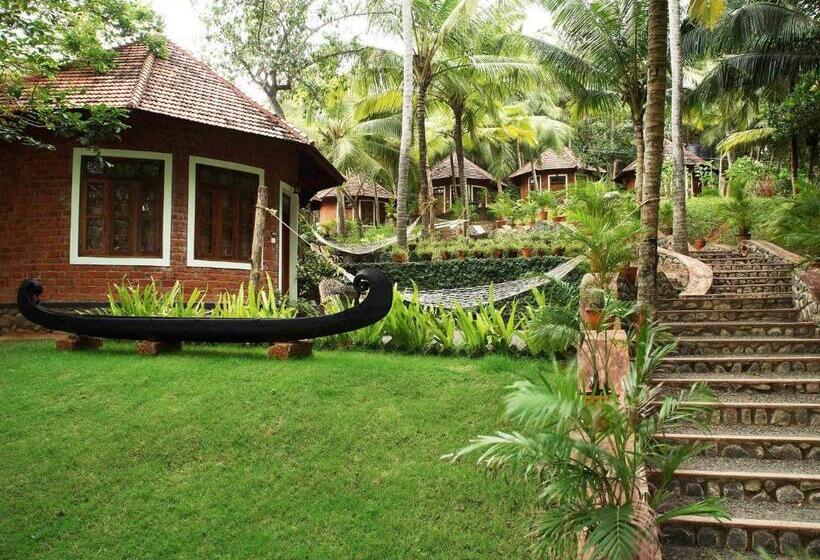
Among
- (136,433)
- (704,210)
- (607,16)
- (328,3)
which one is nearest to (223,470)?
(136,433)

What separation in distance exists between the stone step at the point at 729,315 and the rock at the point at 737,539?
384 cm

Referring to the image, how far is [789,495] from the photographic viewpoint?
4.03 meters

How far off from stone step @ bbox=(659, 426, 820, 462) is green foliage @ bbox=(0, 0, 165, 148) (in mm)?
6621

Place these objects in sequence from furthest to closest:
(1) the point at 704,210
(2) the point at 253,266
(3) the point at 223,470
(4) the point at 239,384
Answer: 1. (1) the point at 704,210
2. (2) the point at 253,266
3. (4) the point at 239,384
4. (3) the point at 223,470

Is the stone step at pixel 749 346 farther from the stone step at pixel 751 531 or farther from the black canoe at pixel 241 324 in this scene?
the black canoe at pixel 241 324

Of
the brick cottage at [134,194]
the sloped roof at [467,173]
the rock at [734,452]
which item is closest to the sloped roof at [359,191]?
the sloped roof at [467,173]

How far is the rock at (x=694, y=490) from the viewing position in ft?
13.5

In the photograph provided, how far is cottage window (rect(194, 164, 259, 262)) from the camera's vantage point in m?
10.6

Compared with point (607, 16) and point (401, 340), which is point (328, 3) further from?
point (401, 340)

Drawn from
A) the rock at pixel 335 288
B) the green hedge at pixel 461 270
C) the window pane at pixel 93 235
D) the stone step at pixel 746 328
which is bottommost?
the stone step at pixel 746 328

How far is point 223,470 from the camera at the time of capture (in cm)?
462

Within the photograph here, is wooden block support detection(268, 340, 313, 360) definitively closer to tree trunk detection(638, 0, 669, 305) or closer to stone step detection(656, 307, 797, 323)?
tree trunk detection(638, 0, 669, 305)

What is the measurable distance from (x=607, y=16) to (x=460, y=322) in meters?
11.0

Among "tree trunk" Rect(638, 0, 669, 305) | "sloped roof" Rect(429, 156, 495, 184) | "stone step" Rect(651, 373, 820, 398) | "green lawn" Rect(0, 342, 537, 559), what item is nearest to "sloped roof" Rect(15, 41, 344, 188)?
"green lawn" Rect(0, 342, 537, 559)
